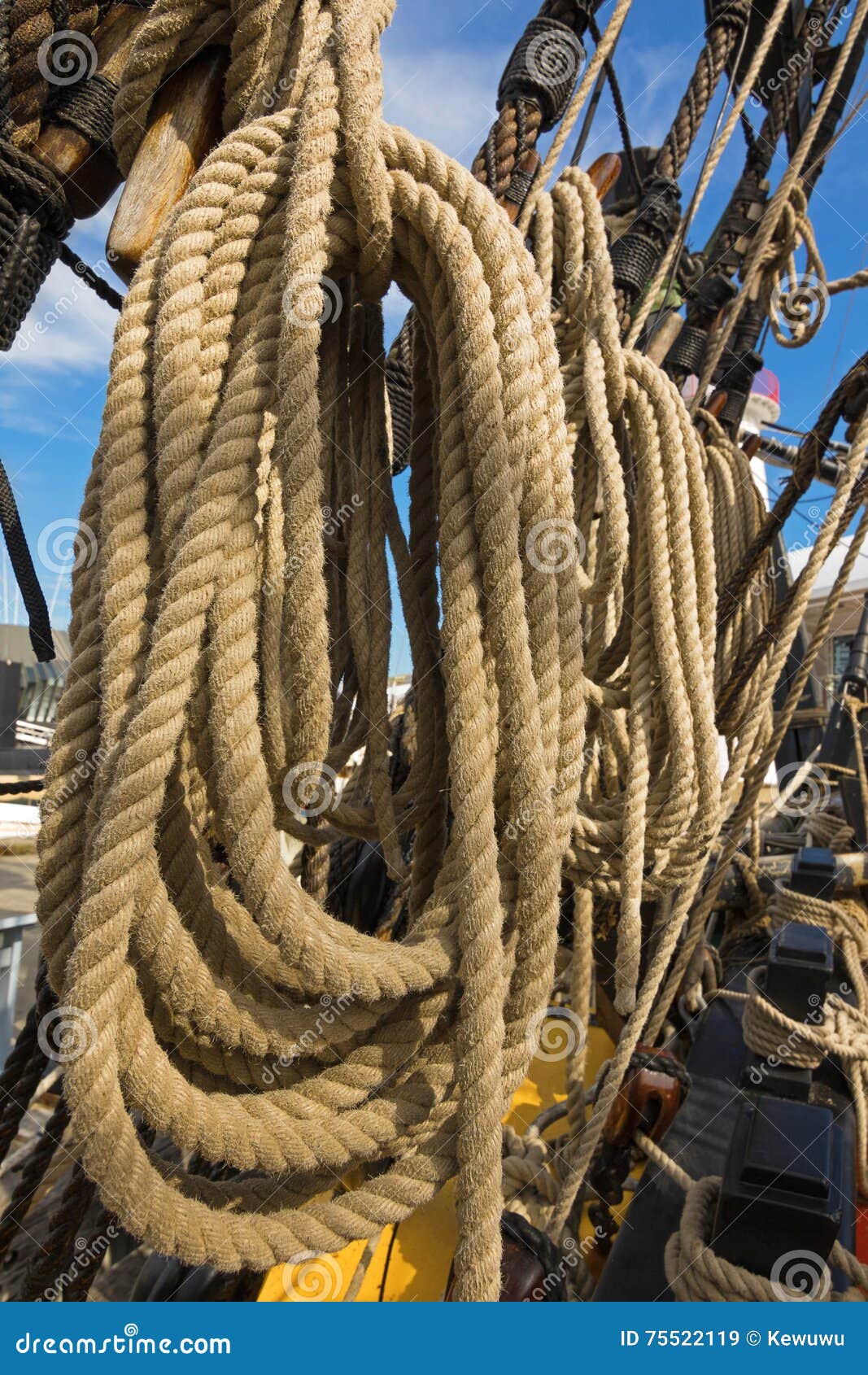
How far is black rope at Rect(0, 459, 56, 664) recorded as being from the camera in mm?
1323

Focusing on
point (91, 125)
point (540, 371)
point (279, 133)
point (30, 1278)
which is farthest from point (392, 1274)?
point (91, 125)

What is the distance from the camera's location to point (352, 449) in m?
1.08

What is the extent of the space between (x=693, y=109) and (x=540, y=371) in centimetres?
213

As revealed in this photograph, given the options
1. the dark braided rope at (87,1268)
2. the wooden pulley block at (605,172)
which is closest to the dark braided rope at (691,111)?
the wooden pulley block at (605,172)

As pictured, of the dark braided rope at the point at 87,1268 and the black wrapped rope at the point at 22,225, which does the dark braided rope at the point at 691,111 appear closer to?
the black wrapped rope at the point at 22,225

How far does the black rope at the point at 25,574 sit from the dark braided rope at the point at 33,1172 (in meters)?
0.75

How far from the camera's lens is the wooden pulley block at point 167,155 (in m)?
0.96

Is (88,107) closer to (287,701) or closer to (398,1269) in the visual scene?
(287,701)

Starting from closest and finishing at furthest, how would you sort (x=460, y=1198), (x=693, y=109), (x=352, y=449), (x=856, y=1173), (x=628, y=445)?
1. (x=460, y=1198)
2. (x=352, y=449)
3. (x=628, y=445)
4. (x=856, y=1173)
5. (x=693, y=109)

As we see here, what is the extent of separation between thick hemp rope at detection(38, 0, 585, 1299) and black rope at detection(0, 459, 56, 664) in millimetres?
612

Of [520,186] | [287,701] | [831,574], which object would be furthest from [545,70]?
[831,574]

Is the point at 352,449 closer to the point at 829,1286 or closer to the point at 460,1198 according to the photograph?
the point at 460,1198

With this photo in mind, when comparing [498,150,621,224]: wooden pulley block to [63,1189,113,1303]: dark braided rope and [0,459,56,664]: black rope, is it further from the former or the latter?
[63,1189,113,1303]: dark braided rope

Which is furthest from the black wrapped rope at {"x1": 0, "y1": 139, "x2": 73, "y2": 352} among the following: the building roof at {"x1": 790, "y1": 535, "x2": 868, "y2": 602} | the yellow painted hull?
the building roof at {"x1": 790, "y1": 535, "x2": 868, "y2": 602}
